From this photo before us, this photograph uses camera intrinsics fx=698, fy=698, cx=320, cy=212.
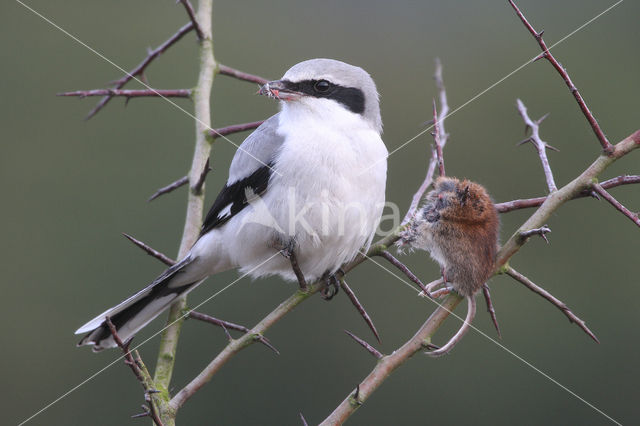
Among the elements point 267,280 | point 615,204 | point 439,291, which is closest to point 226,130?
point 439,291

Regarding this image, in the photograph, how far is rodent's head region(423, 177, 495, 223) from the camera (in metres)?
2.54

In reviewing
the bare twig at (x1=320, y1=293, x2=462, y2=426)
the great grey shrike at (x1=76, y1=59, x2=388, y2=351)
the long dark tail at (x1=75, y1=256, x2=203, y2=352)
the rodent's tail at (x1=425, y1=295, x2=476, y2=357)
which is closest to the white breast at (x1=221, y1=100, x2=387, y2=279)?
the great grey shrike at (x1=76, y1=59, x2=388, y2=351)

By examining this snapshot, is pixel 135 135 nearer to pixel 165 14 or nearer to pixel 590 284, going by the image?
pixel 165 14

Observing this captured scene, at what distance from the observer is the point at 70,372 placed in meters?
8.37

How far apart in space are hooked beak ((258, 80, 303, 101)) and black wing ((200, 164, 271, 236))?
0.35 m

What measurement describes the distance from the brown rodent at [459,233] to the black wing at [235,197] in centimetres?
107

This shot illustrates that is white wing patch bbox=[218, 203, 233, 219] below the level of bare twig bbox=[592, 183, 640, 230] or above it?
above

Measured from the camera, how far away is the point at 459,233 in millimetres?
2590

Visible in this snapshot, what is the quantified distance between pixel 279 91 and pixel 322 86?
0.24 metres

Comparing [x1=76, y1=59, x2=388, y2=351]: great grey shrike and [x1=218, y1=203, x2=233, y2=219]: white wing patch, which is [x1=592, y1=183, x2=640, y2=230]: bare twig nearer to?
[x1=76, y1=59, x2=388, y2=351]: great grey shrike

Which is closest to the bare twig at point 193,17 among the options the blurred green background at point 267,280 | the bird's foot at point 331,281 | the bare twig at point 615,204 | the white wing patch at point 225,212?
the white wing patch at point 225,212

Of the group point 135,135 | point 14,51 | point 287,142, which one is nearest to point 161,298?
point 287,142

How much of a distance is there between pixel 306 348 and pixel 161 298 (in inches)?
165

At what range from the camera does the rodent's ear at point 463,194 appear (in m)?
2.54
